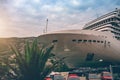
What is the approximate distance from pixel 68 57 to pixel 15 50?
1713 inches

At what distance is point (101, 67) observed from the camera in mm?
68438

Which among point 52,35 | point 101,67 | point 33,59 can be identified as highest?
point 52,35

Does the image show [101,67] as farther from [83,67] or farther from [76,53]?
[76,53]

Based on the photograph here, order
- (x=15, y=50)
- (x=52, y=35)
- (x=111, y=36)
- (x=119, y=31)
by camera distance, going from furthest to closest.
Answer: (x=119, y=31), (x=111, y=36), (x=52, y=35), (x=15, y=50)

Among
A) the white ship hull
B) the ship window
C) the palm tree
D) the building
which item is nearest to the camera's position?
the palm tree

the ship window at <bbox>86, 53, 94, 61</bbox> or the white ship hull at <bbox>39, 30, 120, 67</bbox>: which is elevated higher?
the white ship hull at <bbox>39, 30, 120, 67</bbox>

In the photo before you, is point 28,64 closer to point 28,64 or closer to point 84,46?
point 28,64

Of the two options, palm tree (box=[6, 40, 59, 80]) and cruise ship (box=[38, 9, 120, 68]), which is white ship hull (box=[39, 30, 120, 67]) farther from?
palm tree (box=[6, 40, 59, 80])

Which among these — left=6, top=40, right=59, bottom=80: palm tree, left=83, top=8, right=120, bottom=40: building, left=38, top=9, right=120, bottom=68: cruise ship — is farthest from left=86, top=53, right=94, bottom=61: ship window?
left=6, top=40, right=59, bottom=80: palm tree

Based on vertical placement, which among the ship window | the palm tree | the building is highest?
the building

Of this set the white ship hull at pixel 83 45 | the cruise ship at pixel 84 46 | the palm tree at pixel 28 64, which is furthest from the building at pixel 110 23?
the palm tree at pixel 28 64

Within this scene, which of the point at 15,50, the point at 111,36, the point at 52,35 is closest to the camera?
the point at 15,50

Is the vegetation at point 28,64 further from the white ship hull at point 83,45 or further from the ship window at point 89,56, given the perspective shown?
the ship window at point 89,56

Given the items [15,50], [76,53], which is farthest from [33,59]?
[76,53]
